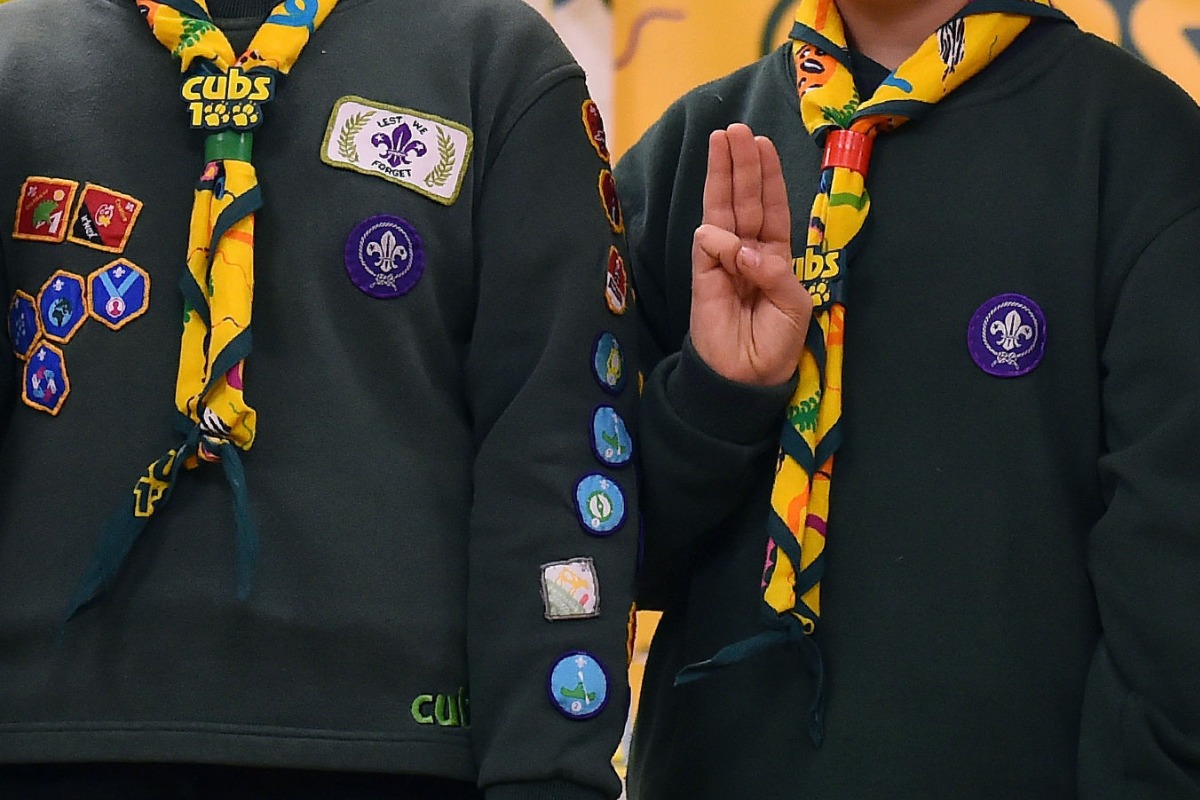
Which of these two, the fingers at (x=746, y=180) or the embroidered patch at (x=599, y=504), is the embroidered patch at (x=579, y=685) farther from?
the fingers at (x=746, y=180)

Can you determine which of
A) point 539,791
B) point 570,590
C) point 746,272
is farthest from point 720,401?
point 539,791

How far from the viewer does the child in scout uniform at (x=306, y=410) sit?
0.95 meters

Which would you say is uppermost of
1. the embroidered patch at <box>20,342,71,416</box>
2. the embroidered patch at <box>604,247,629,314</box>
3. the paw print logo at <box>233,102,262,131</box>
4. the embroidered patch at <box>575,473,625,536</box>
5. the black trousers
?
the paw print logo at <box>233,102,262,131</box>

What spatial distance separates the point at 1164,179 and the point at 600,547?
49 cm

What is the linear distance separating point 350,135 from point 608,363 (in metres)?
0.24

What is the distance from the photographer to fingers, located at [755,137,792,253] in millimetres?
1111

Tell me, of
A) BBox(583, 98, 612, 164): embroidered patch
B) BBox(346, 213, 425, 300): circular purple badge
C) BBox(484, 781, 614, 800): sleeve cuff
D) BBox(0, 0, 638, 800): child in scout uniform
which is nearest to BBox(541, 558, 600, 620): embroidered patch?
BBox(0, 0, 638, 800): child in scout uniform

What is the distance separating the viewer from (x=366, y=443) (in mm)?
996

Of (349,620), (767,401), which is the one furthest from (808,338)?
(349,620)

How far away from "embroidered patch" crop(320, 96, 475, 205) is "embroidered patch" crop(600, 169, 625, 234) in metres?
0.12

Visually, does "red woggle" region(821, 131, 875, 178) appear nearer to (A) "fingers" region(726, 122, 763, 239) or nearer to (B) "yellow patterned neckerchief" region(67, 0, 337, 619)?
(A) "fingers" region(726, 122, 763, 239)

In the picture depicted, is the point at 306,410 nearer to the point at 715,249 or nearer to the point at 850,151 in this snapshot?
the point at 715,249

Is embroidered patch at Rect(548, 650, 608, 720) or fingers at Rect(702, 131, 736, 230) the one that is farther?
fingers at Rect(702, 131, 736, 230)

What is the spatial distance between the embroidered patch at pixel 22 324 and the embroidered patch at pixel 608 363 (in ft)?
1.25
